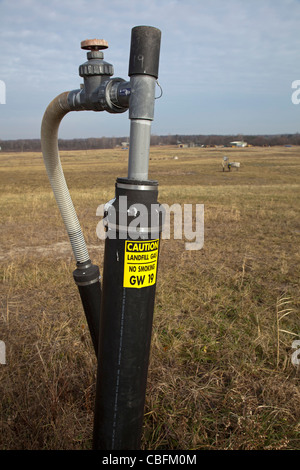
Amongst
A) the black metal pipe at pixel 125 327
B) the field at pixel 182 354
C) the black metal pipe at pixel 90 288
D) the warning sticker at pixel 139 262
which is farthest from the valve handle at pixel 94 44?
the field at pixel 182 354

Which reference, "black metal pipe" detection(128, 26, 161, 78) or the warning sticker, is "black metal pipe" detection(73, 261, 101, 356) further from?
"black metal pipe" detection(128, 26, 161, 78)

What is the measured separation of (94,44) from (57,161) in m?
0.68

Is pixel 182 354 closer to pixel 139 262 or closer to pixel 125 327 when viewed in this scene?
pixel 125 327

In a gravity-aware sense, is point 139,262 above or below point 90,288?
above

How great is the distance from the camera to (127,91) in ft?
5.22

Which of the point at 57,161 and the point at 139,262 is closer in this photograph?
the point at 139,262

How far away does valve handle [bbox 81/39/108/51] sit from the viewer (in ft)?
5.59

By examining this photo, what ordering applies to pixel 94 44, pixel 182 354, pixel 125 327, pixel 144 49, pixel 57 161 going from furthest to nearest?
pixel 182 354 < pixel 57 161 < pixel 94 44 < pixel 125 327 < pixel 144 49

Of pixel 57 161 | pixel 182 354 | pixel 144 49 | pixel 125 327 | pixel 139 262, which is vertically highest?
pixel 144 49

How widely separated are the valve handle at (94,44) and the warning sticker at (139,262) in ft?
3.29

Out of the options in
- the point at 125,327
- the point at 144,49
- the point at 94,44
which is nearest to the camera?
the point at 144,49

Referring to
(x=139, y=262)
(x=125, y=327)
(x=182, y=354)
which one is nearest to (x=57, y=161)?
(x=139, y=262)

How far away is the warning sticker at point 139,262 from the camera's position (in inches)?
60.4

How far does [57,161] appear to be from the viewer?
6.79ft
